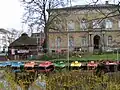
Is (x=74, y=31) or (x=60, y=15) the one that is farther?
(x=74, y=31)

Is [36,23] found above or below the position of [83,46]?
above

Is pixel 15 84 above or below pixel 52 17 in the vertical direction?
below

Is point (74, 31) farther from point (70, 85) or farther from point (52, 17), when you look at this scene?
point (70, 85)

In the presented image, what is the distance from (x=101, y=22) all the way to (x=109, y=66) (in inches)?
315

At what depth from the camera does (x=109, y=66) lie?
59.2 ft

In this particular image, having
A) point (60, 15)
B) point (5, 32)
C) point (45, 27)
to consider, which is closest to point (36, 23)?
point (45, 27)

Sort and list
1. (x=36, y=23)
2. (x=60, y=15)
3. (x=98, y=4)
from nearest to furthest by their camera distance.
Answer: (x=98, y=4)
(x=36, y=23)
(x=60, y=15)

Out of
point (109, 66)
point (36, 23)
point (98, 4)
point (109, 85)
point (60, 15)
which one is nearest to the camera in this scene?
point (109, 85)

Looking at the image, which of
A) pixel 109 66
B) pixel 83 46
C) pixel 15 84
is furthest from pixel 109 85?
pixel 83 46

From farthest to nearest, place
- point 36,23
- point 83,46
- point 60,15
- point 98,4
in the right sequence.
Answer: point 83,46
point 60,15
point 36,23
point 98,4

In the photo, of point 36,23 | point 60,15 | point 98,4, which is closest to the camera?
point 98,4

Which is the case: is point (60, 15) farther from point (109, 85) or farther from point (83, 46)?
point (109, 85)

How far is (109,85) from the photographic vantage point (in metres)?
8.23

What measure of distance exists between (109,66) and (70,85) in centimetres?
938
